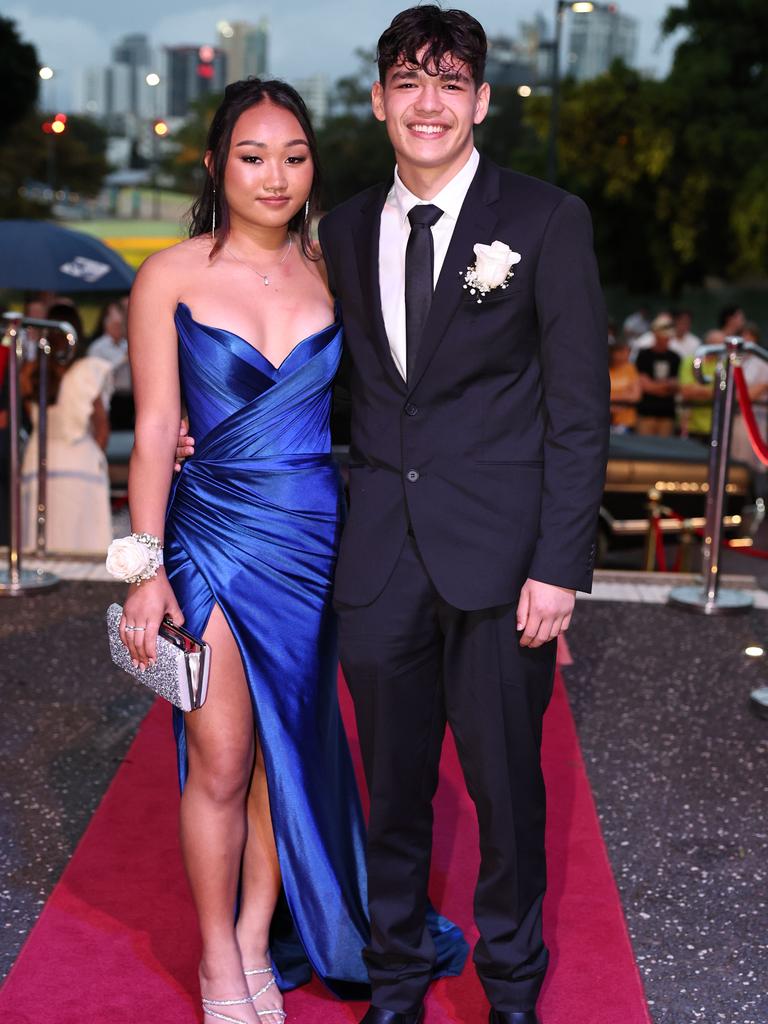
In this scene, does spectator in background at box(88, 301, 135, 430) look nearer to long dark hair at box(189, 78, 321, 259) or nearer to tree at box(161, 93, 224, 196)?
long dark hair at box(189, 78, 321, 259)

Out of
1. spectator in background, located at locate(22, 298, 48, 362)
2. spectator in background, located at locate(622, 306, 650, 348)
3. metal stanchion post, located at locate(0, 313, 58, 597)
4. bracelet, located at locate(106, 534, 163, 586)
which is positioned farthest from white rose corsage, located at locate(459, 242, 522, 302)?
spectator in background, located at locate(622, 306, 650, 348)

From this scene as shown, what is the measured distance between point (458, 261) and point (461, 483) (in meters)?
0.44

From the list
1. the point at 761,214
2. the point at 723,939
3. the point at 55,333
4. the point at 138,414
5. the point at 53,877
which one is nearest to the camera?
the point at 138,414

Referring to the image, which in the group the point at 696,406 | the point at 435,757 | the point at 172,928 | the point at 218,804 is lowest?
the point at 696,406

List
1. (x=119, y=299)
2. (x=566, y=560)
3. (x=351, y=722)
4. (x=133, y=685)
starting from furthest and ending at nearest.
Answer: (x=119, y=299) → (x=133, y=685) → (x=351, y=722) → (x=566, y=560)

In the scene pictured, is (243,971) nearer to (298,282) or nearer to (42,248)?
(298,282)

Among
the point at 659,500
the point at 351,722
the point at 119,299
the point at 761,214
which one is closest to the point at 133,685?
the point at 351,722

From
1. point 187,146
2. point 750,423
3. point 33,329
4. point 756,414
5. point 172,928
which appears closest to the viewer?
point 172,928

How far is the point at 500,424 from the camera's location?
8.63ft

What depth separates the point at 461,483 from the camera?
8.67 ft

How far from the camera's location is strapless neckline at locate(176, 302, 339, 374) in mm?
2742

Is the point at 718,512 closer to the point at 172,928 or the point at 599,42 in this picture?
the point at 172,928

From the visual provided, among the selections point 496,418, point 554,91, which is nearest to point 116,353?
point 496,418

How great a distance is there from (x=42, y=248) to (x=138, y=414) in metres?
7.04
